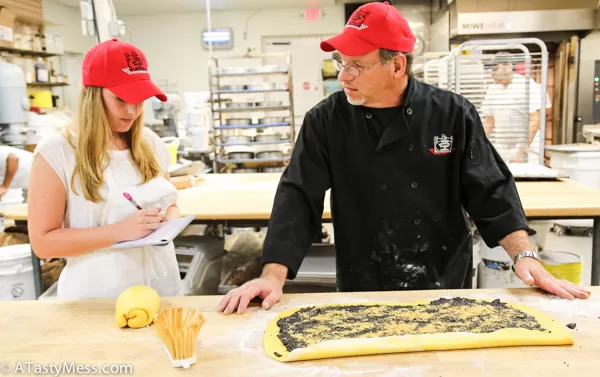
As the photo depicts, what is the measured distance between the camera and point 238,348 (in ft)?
3.56

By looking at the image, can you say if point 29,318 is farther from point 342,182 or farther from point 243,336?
point 342,182

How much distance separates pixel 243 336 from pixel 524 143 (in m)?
2.85

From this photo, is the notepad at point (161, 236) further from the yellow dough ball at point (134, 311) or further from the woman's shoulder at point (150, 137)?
the woman's shoulder at point (150, 137)

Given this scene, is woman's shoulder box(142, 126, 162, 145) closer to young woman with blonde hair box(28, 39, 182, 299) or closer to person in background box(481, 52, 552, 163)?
Result: young woman with blonde hair box(28, 39, 182, 299)

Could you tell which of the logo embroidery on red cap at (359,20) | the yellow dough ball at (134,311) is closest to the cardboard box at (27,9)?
the logo embroidery on red cap at (359,20)

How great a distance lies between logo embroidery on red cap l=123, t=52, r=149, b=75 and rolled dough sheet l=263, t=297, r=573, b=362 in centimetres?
79

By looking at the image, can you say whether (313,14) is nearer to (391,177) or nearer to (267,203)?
(267,203)

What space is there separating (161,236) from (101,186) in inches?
11.0

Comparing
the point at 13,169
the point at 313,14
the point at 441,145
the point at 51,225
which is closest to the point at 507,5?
the point at 313,14

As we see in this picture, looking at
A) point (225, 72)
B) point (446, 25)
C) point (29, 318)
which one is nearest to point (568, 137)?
point (446, 25)

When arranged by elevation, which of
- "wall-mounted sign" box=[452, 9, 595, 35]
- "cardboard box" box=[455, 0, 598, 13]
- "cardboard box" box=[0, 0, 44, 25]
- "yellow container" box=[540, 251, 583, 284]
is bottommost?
"yellow container" box=[540, 251, 583, 284]

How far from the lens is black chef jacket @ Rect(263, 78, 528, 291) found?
5.16 ft

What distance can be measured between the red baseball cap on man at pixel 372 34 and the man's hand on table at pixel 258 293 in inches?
27.0

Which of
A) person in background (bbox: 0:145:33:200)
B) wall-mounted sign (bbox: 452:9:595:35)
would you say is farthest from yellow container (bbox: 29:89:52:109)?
wall-mounted sign (bbox: 452:9:595:35)
